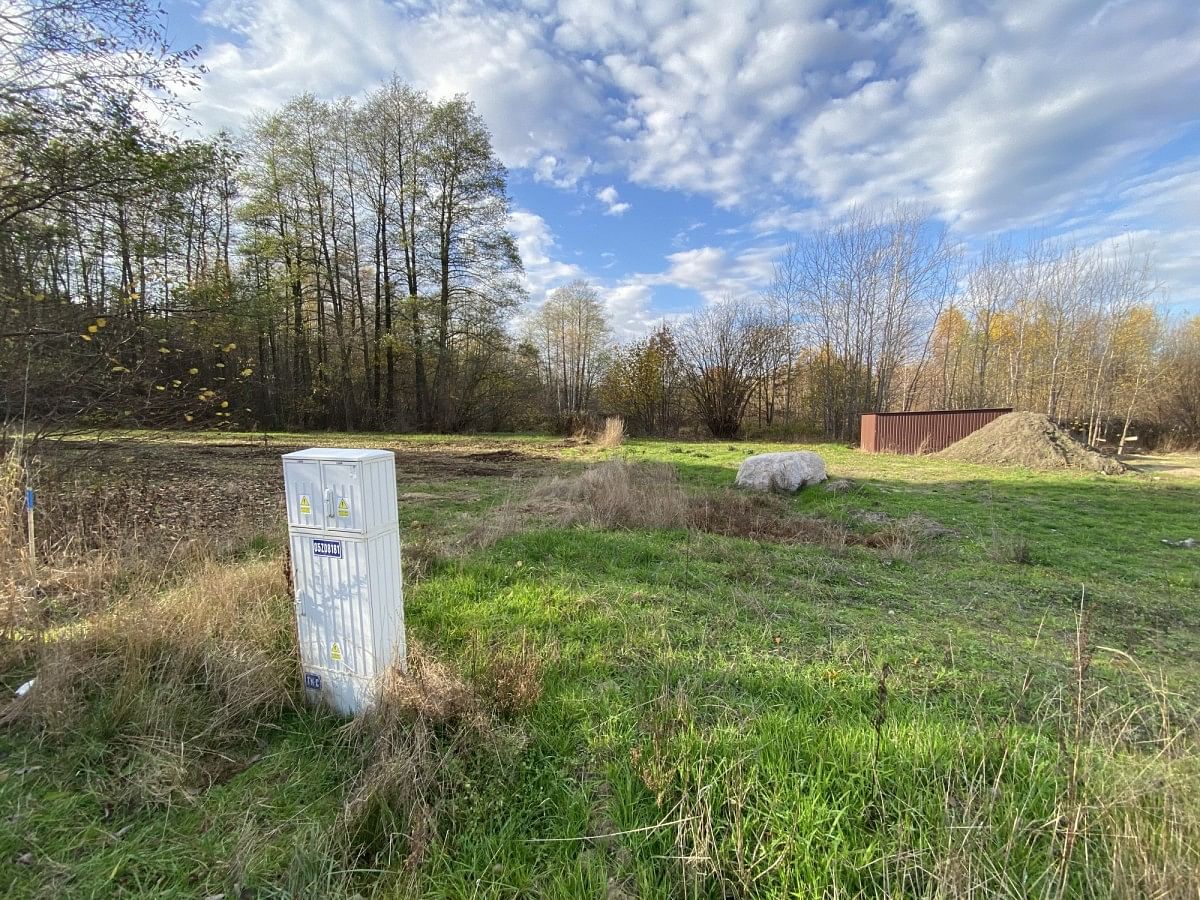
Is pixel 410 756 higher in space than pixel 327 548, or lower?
lower

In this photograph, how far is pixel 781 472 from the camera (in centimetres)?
998

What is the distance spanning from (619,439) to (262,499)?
525 inches

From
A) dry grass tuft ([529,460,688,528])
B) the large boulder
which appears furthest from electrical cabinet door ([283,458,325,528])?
the large boulder

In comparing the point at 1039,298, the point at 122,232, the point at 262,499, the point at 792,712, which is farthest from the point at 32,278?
Answer: the point at 1039,298

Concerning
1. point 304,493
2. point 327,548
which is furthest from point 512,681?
point 304,493

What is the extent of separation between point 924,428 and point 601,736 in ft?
63.9

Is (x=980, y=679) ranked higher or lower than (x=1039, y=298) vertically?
lower

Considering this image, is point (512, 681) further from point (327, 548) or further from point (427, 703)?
point (327, 548)

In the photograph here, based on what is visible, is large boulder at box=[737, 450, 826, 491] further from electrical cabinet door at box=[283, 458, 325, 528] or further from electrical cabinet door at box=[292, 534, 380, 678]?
electrical cabinet door at box=[283, 458, 325, 528]

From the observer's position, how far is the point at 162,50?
500cm

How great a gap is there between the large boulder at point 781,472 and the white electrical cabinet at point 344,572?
8.46 metres

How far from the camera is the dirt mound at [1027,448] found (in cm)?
1370

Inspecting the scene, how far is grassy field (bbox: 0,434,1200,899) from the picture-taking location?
1529 millimetres

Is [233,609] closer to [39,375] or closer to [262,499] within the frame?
[39,375]
